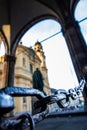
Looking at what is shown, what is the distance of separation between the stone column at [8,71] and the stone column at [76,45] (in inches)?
161

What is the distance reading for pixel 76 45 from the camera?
714 cm

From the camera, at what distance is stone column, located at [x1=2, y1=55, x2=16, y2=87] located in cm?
982

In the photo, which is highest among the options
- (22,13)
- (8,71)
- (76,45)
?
(22,13)

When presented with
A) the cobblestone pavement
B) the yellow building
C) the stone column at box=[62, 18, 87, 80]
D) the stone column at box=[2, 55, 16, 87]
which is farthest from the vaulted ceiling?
the yellow building

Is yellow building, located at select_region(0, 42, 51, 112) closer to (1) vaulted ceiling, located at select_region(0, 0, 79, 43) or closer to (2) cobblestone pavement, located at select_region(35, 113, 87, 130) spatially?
(1) vaulted ceiling, located at select_region(0, 0, 79, 43)

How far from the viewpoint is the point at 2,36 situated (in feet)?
36.3

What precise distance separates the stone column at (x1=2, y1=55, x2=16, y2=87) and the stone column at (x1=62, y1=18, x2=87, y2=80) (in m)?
4.09

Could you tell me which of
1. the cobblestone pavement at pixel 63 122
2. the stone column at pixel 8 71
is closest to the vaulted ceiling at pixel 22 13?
the stone column at pixel 8 71

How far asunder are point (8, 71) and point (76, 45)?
4.67m

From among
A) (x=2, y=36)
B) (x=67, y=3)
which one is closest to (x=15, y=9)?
(x=2, y=36)

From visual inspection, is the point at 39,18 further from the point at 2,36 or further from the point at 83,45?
the point at 83,45

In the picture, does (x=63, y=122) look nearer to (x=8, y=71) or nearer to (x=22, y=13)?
(x=8, y=71)

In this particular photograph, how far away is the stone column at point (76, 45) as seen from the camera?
6617 millimetres

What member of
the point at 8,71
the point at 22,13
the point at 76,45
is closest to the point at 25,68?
the point at 22,13
